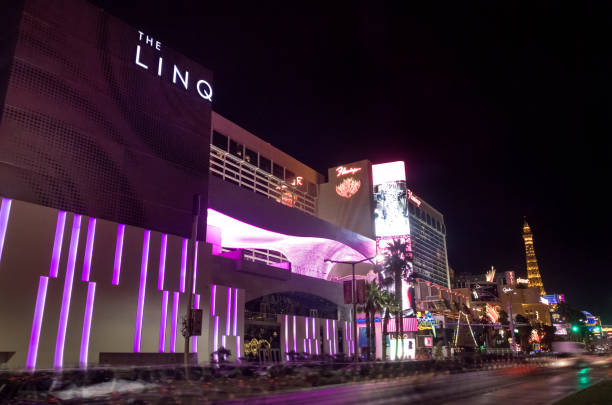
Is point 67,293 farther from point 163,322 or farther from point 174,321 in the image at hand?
point 174,321

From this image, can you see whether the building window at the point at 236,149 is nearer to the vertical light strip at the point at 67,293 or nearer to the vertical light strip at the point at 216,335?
the vertical light strip at the point at 216,335

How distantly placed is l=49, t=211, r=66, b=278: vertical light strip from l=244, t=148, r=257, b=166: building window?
4551 cm

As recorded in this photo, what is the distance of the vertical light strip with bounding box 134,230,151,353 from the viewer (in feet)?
99.5

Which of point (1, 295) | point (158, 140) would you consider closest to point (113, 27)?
point (158, 140)

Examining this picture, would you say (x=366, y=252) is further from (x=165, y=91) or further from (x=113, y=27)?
(x=113, y=27)

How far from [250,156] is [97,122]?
4289 cm

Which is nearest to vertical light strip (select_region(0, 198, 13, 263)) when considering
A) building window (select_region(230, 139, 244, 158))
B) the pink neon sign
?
building window (select_region(230, 139, 244, 158))

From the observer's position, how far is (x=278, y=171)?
82750 mm

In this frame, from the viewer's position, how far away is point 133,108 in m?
34.9

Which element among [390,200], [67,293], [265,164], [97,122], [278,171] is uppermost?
[278,171]

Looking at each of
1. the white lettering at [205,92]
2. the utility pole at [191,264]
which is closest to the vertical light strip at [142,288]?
the utility pole at [191,264]

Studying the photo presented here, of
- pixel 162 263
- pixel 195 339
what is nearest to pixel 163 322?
pixel 195 339

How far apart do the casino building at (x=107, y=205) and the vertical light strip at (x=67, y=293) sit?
6 cm

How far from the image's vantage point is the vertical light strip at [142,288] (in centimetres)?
3031
